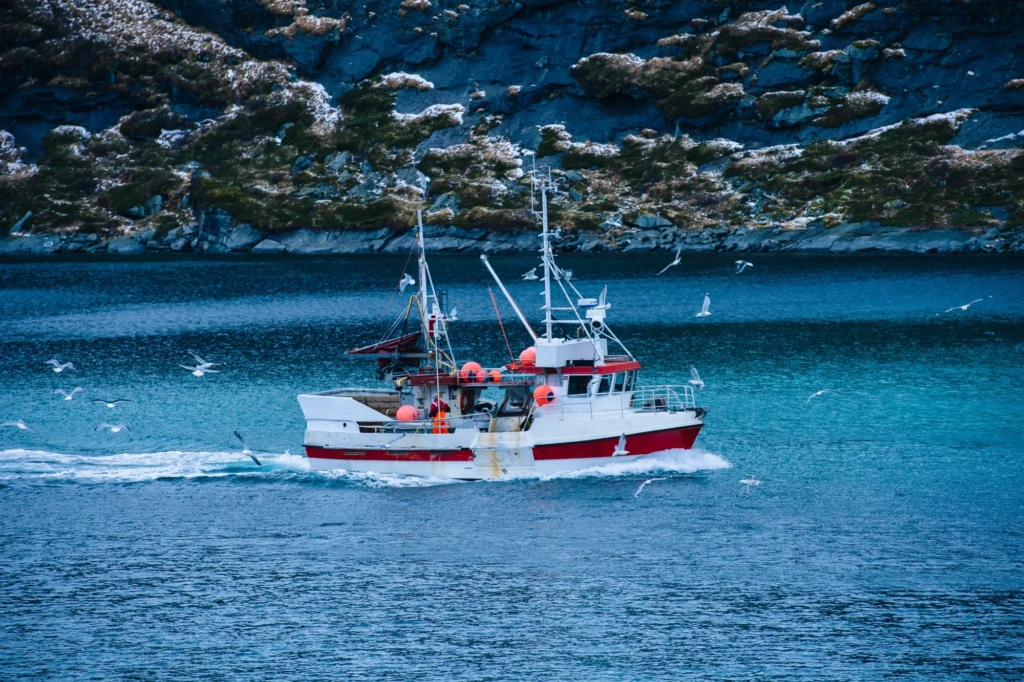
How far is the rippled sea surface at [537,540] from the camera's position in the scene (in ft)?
124

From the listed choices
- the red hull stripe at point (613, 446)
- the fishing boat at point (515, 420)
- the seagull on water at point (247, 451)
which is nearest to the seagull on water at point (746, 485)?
the red hull stripe at point (613, 446)

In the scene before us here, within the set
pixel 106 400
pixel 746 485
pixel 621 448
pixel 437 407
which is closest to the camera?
pixel 746 485

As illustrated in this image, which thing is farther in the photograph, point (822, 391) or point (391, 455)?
point (822, 391)

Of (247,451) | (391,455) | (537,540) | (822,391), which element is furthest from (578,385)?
(822,391)

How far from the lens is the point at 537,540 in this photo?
154 ft

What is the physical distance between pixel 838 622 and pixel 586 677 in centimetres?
909

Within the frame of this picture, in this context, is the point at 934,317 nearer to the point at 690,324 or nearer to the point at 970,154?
the point at 690,324

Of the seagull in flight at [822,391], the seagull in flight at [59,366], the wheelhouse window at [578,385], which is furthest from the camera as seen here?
the seagull in flight at [59,366]

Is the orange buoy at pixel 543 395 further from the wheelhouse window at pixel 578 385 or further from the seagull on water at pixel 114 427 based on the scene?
the seagull on water at pixel 114 427

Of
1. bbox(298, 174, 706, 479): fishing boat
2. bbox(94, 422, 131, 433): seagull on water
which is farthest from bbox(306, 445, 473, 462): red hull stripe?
bbox(94, 422, 131, 433): seagull on water

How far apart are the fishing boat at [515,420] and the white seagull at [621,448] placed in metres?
0.06

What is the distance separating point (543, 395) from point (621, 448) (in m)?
4.48

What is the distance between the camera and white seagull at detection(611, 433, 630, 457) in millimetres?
54875

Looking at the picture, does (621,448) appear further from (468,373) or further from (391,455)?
(391,455)
